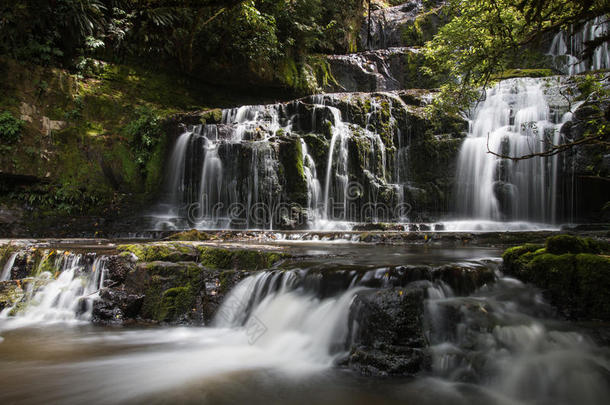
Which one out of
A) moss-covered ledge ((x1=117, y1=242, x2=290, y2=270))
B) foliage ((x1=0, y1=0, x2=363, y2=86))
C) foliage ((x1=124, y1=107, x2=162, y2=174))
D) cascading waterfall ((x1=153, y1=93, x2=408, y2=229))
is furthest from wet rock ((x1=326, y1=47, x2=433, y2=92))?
moss-covered ledge ((x1=117, y1=242, x2=290, y2=270))

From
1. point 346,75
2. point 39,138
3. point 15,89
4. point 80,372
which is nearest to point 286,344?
point 80,372

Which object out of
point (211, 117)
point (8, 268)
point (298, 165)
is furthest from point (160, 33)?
point (8, 268)

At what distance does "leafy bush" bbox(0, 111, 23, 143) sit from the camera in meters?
10.8

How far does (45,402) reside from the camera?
280cm

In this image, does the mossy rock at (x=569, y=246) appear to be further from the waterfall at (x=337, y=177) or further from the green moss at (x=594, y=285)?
the waterfall at (x=337, y=177)

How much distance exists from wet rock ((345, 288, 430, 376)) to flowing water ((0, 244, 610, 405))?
0.35 ft

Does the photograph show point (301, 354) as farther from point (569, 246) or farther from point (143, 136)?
point (143, 136)

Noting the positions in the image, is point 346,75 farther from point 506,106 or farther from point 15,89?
point 15,89

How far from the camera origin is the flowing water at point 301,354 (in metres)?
2.83

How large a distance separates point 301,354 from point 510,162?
11.4m

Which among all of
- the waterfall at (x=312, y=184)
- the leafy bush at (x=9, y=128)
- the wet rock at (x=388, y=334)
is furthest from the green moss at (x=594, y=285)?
the leafy bush at (x=9, y=128)

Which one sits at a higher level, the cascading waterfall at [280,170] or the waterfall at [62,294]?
the cascading waterfall at [280,170]

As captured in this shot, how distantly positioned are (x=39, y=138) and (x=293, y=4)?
41.5 feet

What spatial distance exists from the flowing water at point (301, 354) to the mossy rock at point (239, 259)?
0.55 m
